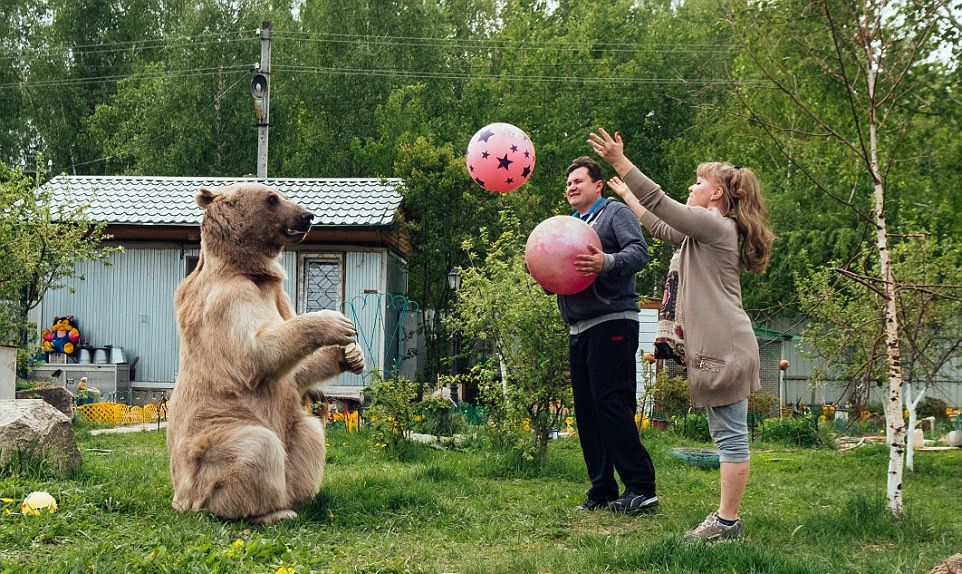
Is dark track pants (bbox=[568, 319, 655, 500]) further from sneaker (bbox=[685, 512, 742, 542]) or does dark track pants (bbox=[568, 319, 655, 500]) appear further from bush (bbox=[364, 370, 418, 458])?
bush (bbox=[364, 370, 418, 458])

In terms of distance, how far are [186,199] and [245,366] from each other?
12938 millimetres

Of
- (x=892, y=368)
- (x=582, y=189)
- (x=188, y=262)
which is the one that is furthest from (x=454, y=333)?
(x=892, y=368)

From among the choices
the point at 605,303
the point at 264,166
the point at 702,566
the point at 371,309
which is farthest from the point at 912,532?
the point at 264,166

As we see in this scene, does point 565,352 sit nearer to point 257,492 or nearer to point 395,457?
point 395,457

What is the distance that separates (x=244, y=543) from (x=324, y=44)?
29006 mm

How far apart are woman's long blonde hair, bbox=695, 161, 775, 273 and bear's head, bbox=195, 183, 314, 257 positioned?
→ 2.26 m

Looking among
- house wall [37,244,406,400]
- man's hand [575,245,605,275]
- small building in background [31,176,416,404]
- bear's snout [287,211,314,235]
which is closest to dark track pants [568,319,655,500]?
man's hand [575,245,605,275]

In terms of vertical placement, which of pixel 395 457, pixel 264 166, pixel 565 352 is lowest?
pixel 395 457

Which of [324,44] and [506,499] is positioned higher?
[324,44]

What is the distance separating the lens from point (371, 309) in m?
16.7

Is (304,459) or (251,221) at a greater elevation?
(251,221)

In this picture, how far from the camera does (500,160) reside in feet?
26.0

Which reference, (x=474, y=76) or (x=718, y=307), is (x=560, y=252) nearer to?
(x=718, y=307)

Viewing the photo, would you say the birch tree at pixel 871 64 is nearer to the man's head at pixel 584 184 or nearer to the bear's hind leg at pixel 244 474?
the man's head at pixel 584 184
